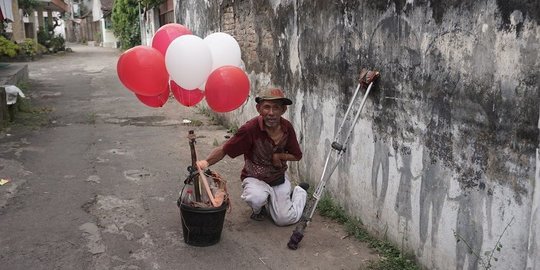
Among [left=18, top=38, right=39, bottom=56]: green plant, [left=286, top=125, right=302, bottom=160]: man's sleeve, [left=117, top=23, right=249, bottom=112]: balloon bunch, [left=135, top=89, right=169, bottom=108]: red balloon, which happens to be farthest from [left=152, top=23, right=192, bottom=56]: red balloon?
[left=18, top=38, right=39, bottom=56]: green plant

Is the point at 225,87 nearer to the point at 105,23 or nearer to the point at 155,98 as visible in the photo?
the point at 155,98

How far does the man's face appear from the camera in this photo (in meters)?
3.74

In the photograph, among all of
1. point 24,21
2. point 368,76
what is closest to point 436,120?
point 368,76

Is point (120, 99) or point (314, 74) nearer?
point (314, 74)

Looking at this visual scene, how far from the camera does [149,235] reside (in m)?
3.96

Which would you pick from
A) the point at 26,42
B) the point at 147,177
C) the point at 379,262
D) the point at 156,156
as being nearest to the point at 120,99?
the point at 156,156

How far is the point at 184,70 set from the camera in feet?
11.5

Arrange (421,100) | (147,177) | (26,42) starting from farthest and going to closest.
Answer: (26,42) → (147,177) → (421,100)

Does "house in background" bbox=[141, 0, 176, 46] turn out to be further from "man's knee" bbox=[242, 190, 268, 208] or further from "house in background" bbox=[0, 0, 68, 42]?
"man's knee" bbox=[242, 190, 268, 208]

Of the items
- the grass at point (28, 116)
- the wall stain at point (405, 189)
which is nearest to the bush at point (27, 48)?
the grass at point (28, 116)

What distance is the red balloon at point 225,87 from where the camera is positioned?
357cm

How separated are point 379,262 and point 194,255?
1.32 meters

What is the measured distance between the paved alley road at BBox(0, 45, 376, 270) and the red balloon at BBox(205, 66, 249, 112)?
1092 millimetres

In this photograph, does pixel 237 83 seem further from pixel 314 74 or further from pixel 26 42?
pixel 26 42
